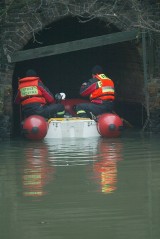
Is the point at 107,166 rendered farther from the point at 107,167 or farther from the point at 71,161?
the point at 71,161

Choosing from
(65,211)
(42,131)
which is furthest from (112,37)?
(65,211)

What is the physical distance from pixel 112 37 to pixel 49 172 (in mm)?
8100

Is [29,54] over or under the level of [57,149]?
over

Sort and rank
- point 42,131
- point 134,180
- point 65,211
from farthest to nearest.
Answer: point 42,131, point 134,180, point 65,211

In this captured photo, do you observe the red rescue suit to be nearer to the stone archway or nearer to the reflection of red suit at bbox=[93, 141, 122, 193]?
the stone archway

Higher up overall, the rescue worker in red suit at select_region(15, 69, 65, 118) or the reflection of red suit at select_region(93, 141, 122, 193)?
the rescue worker in red suit at select_region(15, 69, 65, 118)

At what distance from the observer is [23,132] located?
1877 centimetres

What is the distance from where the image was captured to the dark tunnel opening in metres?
21.2

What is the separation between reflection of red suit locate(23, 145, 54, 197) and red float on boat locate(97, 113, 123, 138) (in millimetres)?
3498

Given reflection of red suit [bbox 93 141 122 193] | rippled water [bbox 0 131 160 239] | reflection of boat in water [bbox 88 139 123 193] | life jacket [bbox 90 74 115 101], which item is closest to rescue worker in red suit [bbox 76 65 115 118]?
life jacket [bbox 90 74 115 101]

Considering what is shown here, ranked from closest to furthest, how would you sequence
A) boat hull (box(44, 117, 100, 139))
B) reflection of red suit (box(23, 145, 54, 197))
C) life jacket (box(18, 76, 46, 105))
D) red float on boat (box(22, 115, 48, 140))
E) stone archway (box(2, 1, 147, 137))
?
reflection of red suit (box(23, 145, 54, 197))
red float on boat (box(22, 115, 48, 140))
boat hull (box(44, 117, 100, 139))
stone archway (box(2, 1, 147, 137))
life jacket (box(18, 76, 46, 105))

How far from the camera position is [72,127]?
18.9m

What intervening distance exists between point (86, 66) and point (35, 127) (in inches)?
233

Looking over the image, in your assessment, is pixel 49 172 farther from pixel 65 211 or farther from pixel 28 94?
pixel 28 94
